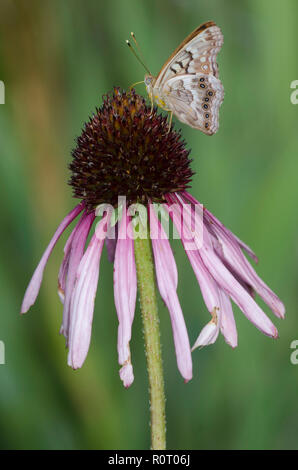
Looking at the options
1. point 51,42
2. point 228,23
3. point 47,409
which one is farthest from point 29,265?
point 228,23

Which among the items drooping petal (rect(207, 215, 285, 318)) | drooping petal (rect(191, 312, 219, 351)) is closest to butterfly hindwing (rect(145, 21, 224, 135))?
drooping petal (rect(207, 215, 285, 318))

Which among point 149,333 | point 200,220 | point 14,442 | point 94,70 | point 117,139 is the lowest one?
point 14,442

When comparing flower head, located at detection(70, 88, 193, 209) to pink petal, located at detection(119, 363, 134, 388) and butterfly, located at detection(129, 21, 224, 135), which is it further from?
pink petal, located at detection(119, 363, 134, 388)

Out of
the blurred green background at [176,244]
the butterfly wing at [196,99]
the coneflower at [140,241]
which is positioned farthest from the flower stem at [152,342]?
the blurred green background at [176,244]

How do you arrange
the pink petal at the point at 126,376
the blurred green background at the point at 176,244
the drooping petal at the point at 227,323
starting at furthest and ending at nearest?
the blurred green background at the point at 176,244
the drooping petal at the point at 227,323
the pink petal at the point at 126,376

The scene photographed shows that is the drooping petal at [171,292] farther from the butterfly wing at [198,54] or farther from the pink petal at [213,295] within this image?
the butterfly wing at [198,54]

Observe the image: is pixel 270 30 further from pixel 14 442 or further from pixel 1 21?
pixel 14 442

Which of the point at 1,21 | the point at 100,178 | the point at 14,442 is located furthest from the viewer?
the point at 1,21
